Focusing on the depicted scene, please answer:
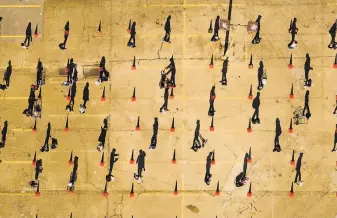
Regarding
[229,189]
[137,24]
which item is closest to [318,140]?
[229,189]

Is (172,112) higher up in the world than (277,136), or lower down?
higher up

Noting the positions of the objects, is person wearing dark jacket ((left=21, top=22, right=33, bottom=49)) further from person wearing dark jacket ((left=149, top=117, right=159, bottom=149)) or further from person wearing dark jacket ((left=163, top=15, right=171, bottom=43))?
person wearing dark jacket ((left=149, top=117, right=159, bottom=149))

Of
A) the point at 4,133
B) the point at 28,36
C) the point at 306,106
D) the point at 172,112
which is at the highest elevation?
the point at 28,36

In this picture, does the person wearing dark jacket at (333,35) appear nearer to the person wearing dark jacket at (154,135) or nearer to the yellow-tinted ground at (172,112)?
the yellow-tinted ground at (172,112)

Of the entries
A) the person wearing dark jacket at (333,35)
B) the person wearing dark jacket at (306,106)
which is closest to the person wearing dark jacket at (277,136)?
the person wearing dark jacket at (306,106)

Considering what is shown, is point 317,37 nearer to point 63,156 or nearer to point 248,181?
point 248,181

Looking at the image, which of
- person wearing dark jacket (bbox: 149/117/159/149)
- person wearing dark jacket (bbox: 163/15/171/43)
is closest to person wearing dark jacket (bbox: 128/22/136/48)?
person wearing dark jacket (bbox: 163/15/171/43)

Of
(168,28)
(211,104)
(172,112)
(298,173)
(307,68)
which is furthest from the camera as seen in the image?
(168,28)

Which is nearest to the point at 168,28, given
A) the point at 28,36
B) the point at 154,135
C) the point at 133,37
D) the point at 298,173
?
the point at 133,37

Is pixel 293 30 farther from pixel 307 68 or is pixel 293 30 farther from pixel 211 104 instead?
pixel 211 104
